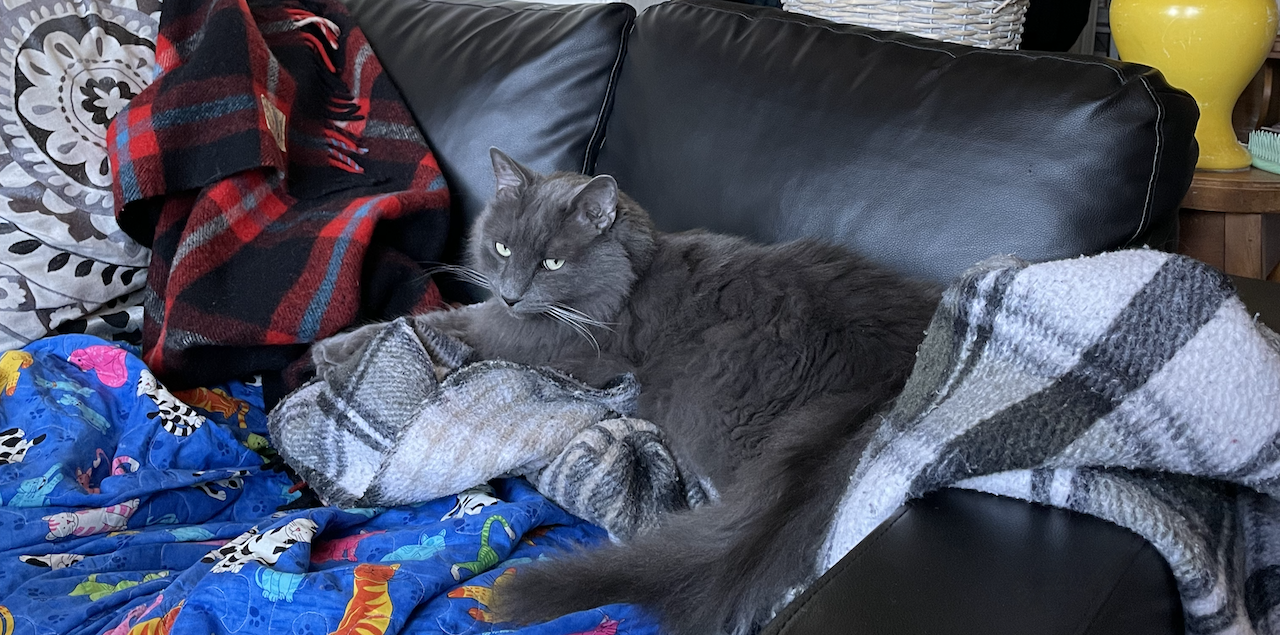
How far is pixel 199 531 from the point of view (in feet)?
3.83

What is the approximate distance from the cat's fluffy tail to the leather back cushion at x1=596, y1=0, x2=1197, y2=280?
0.38m

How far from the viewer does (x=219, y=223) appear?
1.50m

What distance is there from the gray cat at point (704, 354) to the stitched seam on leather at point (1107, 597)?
26cm

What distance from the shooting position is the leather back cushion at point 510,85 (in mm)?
1636

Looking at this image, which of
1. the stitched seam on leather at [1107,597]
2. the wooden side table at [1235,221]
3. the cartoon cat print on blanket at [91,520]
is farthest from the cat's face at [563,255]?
the wooden side table at [1235,221]

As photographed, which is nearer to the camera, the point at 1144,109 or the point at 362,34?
the point at 1144,109

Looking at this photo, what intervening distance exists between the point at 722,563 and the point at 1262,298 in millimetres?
750

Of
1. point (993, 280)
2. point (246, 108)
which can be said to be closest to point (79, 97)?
point (246, 108)

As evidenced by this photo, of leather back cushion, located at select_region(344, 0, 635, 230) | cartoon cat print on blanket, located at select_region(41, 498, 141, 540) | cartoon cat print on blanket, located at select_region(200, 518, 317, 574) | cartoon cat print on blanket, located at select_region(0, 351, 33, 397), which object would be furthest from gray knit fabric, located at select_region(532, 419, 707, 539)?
cartoon cat print on blanket, located at select_region(0, 351, 33, 397)

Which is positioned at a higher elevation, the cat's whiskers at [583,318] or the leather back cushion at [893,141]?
the leather back cushion at [893,141]

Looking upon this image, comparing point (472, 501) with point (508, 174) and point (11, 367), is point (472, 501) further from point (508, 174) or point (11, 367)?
point (11, 367)

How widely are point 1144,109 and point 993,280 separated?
18.6 inches

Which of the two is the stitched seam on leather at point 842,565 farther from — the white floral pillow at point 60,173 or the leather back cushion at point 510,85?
the white floral pillow at point 60,173

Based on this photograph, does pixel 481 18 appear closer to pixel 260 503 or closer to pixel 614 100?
pixel 614 100
